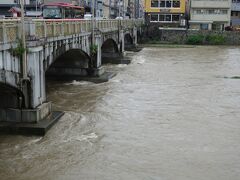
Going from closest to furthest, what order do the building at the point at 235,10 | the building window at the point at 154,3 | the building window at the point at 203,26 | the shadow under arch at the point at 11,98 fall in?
the shadow under arch at the point at 11,98 < the building window at the point at 203,26 < the building window at the point at 154,3 < the building at the point at 235,10

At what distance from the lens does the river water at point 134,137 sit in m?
14.0

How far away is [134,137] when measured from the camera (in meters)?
17.5

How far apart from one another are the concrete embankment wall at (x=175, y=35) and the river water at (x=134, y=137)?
4238 cm

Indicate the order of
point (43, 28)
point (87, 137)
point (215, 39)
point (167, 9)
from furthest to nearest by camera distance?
1. point (167, 9)
2. point (215, 39)
3. point (43, 28)
4. point (87, 137)

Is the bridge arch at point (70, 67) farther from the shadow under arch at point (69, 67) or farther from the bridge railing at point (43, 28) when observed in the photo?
the bridge railing at point (43, 28)

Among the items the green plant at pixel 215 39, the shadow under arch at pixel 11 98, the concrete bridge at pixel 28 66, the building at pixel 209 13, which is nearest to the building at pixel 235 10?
the building at pixel 209 13

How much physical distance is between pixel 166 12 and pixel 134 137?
66.9 metres

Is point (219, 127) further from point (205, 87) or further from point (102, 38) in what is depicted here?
point (102, 38)

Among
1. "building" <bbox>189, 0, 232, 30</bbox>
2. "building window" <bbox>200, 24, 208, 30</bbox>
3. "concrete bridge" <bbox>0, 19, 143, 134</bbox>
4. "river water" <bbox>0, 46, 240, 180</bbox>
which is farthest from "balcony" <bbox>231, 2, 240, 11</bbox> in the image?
"concrete bridge" <bbox>0, 19, 143, 134</bbox>

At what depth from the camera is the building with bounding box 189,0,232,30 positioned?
77125 mm

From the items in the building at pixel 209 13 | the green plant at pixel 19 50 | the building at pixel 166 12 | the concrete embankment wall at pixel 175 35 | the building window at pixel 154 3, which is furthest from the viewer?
the building window at pixel 154 3

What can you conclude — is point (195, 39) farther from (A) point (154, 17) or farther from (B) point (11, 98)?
(B) point (11, 98)

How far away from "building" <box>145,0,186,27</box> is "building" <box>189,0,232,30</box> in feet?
Answer: 10.5

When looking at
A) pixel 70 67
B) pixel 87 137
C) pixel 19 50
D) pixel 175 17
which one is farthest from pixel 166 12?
pixel 19 50
